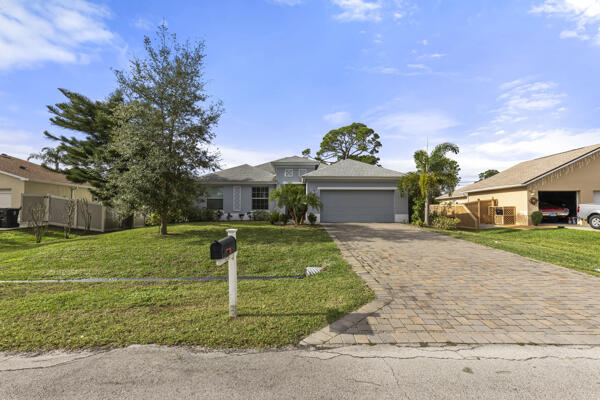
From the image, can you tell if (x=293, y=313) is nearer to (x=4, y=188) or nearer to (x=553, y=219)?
(x=553, y=219)

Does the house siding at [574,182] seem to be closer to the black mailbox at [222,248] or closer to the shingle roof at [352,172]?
the shingle roof at [352,172]

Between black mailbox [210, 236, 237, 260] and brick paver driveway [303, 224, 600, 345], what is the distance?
4.72 feet

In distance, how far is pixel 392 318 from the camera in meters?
3.46

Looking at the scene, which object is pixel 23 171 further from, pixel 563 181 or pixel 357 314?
pixel 563 181

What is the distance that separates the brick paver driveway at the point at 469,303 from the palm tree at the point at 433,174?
713 centimetres

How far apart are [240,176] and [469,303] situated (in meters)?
17.1

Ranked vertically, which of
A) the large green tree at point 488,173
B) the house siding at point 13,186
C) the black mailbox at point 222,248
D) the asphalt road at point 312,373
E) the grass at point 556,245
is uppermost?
the large green tree at point 488,173

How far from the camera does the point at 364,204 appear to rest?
1644 centimetres

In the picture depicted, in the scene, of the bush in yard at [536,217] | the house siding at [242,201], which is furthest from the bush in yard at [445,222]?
the house siding at [242,201]

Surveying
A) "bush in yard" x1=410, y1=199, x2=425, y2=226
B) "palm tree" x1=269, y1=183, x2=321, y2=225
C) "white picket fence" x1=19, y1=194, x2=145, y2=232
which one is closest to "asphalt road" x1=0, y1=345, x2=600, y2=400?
"palm tree" x1=269, y1=183, x2=321, y2=225

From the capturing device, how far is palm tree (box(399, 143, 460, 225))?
13.8m

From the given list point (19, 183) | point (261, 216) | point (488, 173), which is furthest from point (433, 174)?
point (488, 173)

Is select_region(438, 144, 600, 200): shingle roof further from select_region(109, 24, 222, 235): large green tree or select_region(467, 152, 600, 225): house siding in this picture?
select_region(109, 24, 222, 235): large green tree

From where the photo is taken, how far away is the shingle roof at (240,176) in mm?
18625
